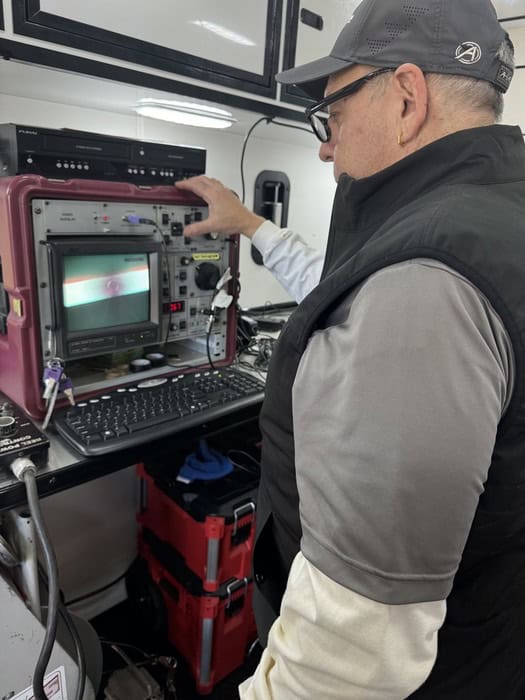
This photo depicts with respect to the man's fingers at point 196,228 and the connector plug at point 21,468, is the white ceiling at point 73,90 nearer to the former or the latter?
the man's fingers at point 196,228

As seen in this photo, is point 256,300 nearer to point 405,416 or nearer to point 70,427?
point 70,427

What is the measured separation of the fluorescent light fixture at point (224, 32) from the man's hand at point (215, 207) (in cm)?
35

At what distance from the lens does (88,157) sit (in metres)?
1.02

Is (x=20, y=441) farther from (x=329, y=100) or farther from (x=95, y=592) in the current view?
(x=95, y=592)

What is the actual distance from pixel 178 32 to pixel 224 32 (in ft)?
0.50

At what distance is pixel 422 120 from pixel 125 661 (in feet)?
5.04

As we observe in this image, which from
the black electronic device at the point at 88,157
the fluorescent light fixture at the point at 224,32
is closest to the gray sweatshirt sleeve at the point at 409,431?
the black electronic device at the point at 88,157

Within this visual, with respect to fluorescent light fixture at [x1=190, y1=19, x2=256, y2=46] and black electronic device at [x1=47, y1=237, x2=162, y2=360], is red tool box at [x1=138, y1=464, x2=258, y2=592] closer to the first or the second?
black electronic device at [x1=47, y1=237, x2=162, y2=360]

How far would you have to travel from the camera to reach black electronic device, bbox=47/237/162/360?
961 millimetres

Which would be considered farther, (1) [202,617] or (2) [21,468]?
(1) [202,617]

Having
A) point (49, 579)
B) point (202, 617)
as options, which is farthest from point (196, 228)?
point (202, 617)

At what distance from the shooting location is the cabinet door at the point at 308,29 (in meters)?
1.38

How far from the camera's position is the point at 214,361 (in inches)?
53.4

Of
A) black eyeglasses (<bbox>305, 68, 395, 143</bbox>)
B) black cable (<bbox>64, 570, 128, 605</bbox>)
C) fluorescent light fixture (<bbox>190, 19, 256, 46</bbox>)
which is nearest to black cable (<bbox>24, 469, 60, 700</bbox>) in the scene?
black eyeglasses (<bbox>305, 68, 395, 143</bbox>)
